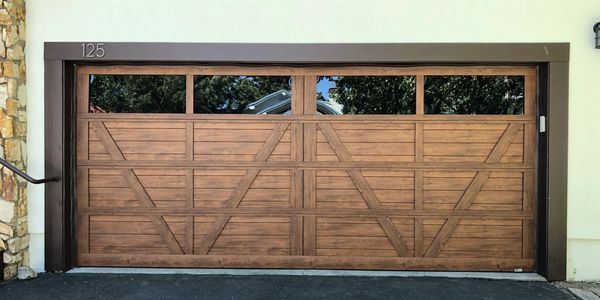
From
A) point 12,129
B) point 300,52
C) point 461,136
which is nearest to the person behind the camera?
point 12,129

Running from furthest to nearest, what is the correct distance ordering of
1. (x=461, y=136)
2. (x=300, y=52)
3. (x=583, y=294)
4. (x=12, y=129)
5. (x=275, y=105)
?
(x=275, y=105)
(x=461, y=136)
(x=300, y=52)
(x=12, y=129)
(x=583, y=294)

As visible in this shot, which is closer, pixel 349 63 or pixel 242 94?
pixel 349 63

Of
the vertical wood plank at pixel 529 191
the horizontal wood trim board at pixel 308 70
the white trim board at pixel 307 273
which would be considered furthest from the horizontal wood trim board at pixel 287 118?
the white trim board at pixel 307 273

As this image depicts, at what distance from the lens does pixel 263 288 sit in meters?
4.21

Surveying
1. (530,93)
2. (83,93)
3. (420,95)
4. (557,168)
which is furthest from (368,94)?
(83,93)

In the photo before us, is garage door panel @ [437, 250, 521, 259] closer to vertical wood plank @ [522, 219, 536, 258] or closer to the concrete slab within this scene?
vertical wood plank @ [522, 219, 536, 258]

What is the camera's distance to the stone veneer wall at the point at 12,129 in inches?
173

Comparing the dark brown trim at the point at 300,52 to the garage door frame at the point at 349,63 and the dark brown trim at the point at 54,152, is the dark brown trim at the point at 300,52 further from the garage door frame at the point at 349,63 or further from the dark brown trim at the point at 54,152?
the dark brown trim at the point at 54,152

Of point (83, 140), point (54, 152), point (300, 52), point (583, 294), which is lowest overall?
point (583, 294)

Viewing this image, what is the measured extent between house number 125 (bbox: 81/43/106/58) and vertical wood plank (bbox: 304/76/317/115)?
210 centimetres

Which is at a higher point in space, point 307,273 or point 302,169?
point 302,169

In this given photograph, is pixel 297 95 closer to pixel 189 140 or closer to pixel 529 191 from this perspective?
pixel 189 140
